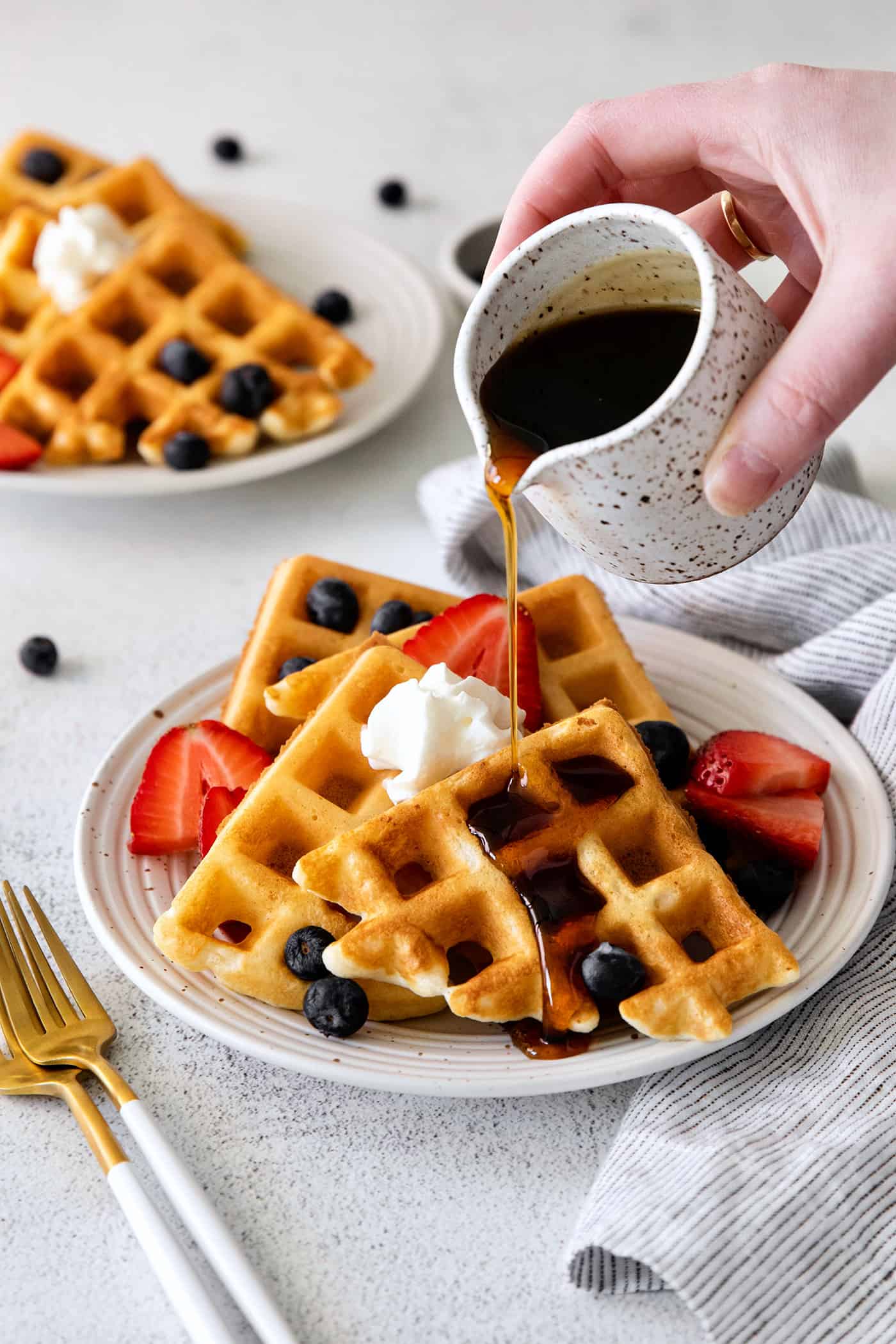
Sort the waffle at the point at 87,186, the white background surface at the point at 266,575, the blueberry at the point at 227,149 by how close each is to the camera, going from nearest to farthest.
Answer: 1. the white background surface at the point at 266,575
2. the waffle at the point at 87,186
3. the blueberry at the point at 227,149

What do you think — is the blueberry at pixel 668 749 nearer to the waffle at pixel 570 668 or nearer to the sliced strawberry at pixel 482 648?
the waffle at pixel 570 668

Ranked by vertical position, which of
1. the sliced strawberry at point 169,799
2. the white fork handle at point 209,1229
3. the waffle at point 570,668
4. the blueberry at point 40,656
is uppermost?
the waffle at point 570,668

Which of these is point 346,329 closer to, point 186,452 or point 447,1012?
point 186,452

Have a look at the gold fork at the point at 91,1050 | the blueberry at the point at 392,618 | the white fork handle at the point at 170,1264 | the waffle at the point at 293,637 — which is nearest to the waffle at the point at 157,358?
the waffle at the point at 293,637

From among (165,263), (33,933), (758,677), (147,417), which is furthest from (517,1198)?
(165,263)

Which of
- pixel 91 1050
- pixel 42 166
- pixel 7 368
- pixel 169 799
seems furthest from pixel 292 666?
pixel 42 166

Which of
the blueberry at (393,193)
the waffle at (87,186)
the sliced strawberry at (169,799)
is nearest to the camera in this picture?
the sliced strawberry at (169,799)

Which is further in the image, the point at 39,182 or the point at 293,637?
the point at 39,182

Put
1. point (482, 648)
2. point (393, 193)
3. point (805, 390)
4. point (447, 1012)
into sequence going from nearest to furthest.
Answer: point (805, 390) → point (447, 1012) → point (482, 648) → point (393, 193)
